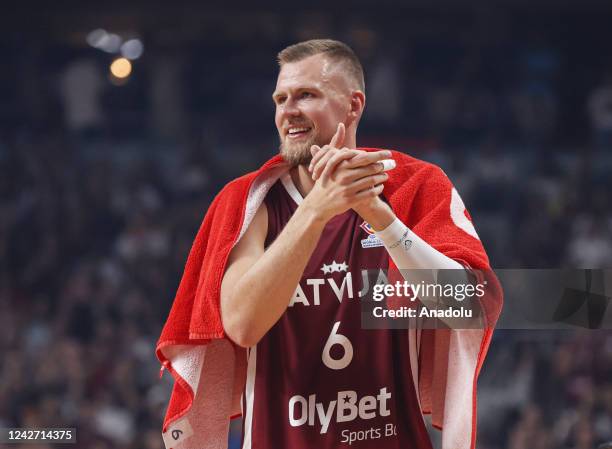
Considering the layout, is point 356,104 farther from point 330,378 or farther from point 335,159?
point 330,378

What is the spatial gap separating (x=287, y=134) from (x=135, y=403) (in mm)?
4168

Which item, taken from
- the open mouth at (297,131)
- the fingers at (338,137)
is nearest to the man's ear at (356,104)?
the open mouth at (297,131)

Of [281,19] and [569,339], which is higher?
[281,19]

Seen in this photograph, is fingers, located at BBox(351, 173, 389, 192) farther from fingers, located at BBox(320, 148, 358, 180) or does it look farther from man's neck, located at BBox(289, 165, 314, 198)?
man's neck, located at BBox(289, 165, 314, 198)

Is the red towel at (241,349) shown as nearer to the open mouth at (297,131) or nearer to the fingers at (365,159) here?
the open mouth at (297,131)

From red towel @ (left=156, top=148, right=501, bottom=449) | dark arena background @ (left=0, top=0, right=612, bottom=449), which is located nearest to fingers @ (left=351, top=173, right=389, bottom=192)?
red towel @ (left=156, top=148, right=501, bottom=449)

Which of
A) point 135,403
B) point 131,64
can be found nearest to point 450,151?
point 131,64

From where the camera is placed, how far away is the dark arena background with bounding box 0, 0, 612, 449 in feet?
24.5

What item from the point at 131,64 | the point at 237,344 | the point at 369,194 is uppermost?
the point at 131,64

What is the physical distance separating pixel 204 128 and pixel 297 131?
602cm

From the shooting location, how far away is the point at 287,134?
2.46 meters

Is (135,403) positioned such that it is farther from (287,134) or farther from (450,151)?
(287,134)

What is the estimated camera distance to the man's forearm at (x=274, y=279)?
2.13m

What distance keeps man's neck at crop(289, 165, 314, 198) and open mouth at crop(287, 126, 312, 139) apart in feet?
0.29
